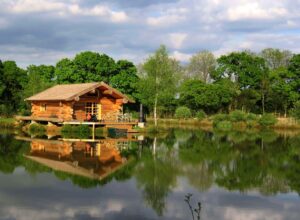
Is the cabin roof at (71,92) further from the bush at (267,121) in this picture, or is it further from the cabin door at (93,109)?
the bush at (267,121)

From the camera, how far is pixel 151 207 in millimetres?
11812

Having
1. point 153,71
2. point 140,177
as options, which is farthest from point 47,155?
point 153,71

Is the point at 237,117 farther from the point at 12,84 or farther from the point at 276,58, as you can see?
the point at 12,84

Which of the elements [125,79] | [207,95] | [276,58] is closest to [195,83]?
[207,95]

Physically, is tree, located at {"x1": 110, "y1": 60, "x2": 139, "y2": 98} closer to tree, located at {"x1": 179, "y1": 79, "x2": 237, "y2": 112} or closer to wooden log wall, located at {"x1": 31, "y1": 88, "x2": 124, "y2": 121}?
tree, located at {"x1": 179, "y1": 79, "x2": 237, "y2": 112}

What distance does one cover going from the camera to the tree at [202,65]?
74688 millimetres

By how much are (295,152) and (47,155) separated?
14.8 meters

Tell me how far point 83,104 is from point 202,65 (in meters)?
39.0

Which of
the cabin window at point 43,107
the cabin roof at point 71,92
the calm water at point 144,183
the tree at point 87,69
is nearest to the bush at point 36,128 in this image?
the cabin roof at point 71,92

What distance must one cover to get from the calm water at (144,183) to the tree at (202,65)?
50.5 metres

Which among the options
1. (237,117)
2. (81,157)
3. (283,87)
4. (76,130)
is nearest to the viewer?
(81,157)

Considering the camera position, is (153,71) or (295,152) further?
(153,71)

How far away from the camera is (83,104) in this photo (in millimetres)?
40938

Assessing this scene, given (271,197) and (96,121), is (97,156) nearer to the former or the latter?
(271,197)
